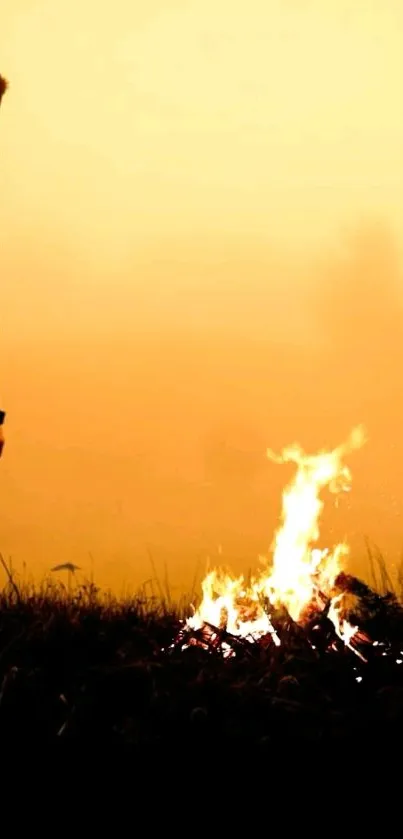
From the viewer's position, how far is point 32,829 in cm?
452

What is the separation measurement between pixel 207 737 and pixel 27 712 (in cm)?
101

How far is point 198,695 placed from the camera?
559cm

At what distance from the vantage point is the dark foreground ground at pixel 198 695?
5.17 metres

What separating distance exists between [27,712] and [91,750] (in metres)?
0.57

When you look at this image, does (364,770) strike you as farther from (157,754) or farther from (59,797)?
(59,797)

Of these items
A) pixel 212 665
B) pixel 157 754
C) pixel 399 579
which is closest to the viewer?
pixel 157 754

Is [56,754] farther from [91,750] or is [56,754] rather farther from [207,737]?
[207,737]

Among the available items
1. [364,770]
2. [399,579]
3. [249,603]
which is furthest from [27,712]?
[399,579]

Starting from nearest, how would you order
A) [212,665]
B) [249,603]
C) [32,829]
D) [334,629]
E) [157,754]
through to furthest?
[32,829]
[157,754]
[212,665]
[334,629]
[249,603]

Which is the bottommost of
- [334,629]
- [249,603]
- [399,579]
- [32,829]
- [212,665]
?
[32,829]

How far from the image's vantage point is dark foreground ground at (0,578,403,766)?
204 inches

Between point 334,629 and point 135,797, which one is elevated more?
point 334,629

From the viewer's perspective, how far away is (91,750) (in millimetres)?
5090

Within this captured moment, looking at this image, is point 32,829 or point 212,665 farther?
point 212,665
